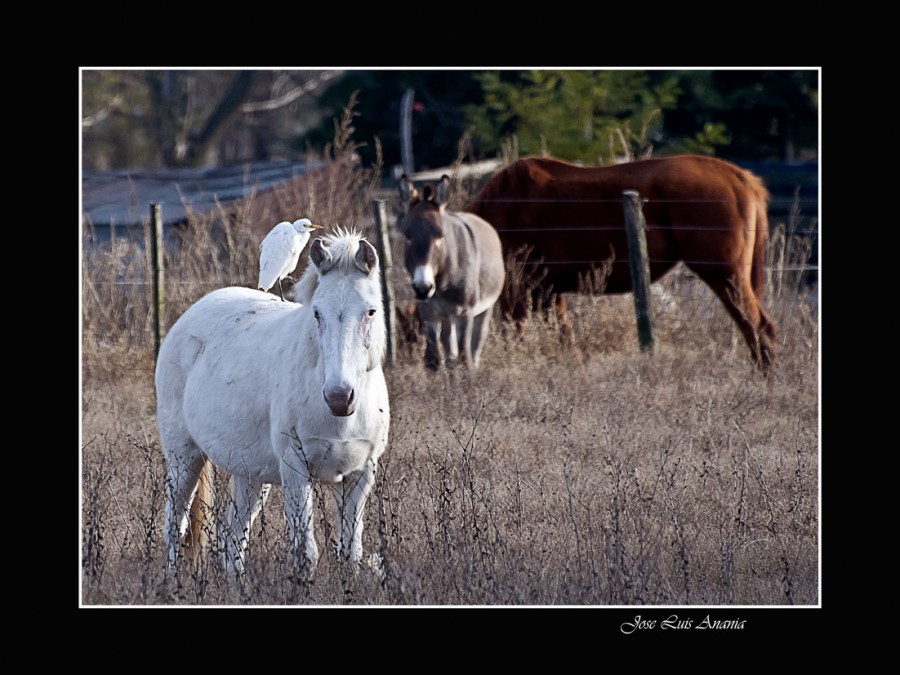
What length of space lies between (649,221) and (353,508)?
7.28 m

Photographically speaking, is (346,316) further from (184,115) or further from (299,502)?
(184,115)

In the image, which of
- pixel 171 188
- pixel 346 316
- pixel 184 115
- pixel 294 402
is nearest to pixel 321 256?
pixel 346 316

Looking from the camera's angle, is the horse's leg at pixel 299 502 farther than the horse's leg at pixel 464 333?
No

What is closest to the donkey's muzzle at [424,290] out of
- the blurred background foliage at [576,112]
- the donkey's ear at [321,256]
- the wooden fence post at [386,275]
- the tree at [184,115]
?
the wooden fence post at [386,275]

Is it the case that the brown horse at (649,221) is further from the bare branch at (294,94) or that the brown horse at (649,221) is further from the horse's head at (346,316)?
the bare branch at (294,94)

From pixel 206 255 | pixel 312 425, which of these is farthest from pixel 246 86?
pixel 312 425

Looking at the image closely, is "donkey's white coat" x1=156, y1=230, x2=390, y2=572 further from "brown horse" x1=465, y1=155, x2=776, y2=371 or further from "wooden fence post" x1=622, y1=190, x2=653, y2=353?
"brown horse" x1=465, y1=155, x2=776, y2=371

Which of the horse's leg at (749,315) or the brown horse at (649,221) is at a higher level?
the brown horse at (649,221)

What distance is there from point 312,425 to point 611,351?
20.5 ft

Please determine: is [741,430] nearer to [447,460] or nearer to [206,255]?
[447,460]

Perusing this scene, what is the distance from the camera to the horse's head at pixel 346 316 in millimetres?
4742

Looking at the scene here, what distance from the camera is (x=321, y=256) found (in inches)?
199

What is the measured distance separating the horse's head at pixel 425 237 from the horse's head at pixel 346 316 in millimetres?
4875

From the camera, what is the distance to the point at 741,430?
796 centimetres
